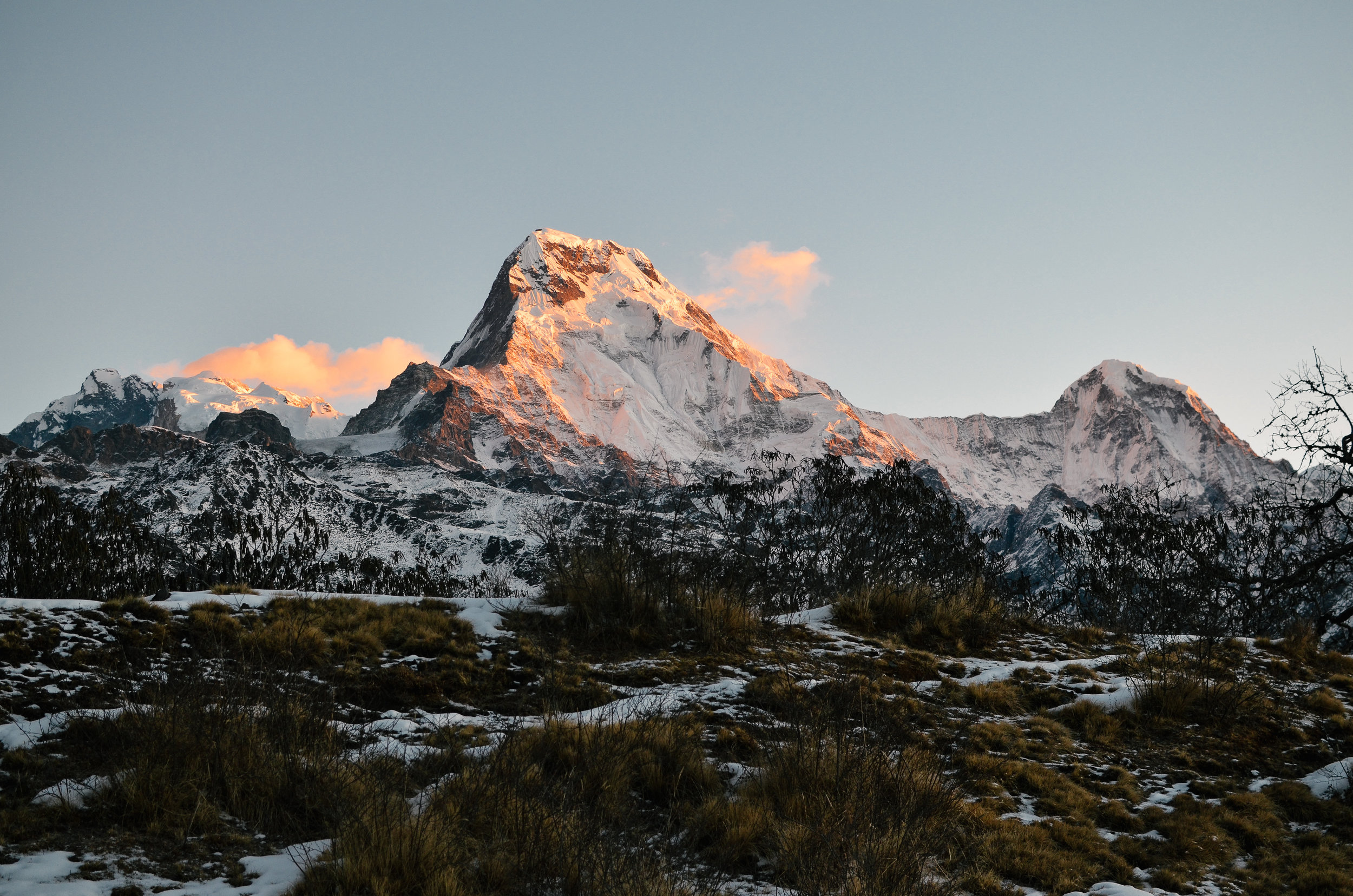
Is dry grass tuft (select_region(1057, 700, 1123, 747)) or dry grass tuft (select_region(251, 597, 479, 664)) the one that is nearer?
dry grass tuft (select_region(1057, 700, 1123, 747))

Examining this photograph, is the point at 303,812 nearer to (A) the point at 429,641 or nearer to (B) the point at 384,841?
(B) the point at 384,841

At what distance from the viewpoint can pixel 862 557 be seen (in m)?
34.4

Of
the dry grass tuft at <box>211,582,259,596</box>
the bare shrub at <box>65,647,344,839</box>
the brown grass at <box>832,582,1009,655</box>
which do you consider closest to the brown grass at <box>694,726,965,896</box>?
the bare shrub at <box>65,647,344,839</box>

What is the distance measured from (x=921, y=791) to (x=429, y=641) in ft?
17.4

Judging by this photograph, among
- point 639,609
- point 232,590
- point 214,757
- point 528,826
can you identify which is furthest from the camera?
point 639,609

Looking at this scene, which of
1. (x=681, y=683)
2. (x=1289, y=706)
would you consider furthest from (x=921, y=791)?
(x=1289, y=706)

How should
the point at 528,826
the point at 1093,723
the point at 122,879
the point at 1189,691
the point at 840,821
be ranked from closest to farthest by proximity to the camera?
the point at 122,879, the point at 528,826, the point at 840,821, the point at 1093,723, the point at 1189,691

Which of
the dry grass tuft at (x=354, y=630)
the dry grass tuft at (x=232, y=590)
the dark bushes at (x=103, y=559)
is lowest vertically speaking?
the dark bushes at (x=103, y=559)

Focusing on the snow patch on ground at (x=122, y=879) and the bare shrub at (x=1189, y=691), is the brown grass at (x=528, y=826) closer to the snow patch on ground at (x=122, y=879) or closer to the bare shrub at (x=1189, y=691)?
the snow patch on ground at (x=122, y=879)

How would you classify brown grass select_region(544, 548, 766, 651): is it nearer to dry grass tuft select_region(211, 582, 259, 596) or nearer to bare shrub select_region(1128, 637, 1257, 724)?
dry grass tuft select_region(211, 582, 259, 596)

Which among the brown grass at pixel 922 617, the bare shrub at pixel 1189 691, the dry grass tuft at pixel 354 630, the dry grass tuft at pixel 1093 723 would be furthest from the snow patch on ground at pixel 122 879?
the brown grass at pixel 922 617

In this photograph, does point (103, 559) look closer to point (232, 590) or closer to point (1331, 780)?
point (232, 590)

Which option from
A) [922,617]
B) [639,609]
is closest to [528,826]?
[639,609]

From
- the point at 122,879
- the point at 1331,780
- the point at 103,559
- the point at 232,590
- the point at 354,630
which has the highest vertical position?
the point at 232,590
